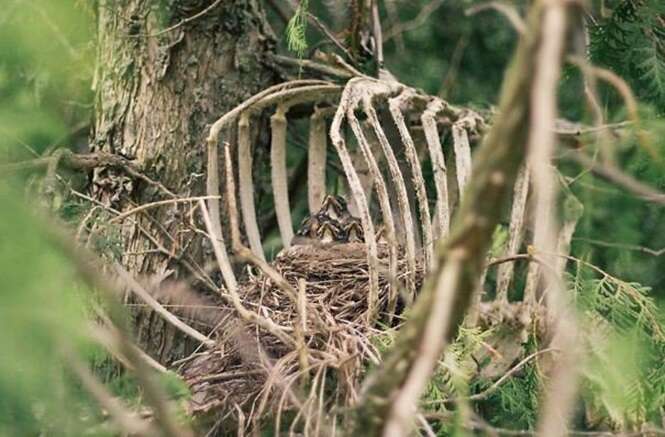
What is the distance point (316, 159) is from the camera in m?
3.06

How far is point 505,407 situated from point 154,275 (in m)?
0.90

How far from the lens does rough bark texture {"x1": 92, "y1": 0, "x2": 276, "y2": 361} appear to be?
274 centimetres

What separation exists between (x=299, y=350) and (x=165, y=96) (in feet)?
3.68

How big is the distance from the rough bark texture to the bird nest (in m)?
0.28

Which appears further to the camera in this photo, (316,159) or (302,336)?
(316,159)

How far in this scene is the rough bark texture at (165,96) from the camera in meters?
2.74

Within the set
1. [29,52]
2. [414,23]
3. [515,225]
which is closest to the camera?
[29,52]

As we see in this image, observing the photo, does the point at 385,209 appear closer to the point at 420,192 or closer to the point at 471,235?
the point at 420,192

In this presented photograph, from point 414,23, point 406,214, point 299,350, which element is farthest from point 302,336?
point 414,23

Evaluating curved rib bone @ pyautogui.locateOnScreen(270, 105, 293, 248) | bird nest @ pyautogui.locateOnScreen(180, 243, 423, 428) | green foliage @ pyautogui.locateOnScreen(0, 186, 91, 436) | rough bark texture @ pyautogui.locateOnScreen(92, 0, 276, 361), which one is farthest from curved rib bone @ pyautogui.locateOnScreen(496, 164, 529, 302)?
green foliage @ pyautogui.locateOnScreen(0, 186, 91, 436)

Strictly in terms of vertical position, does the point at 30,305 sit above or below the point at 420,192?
below

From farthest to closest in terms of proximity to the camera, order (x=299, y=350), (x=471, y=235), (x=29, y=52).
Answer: (x=299, y=350) < (x=29, y=52) < (x=471, y=235)

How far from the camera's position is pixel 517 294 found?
133 inches

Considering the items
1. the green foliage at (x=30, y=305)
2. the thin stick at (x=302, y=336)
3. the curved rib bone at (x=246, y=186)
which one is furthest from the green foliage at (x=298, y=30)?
the green foliage at (x=30, y=305)
